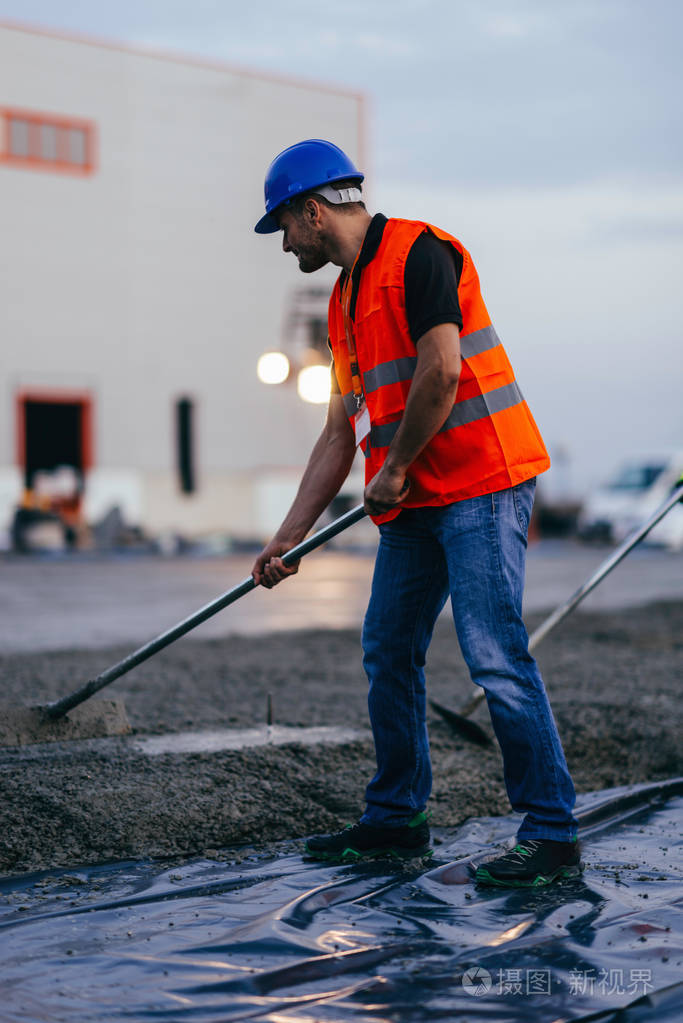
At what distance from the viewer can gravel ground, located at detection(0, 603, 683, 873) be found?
355cm

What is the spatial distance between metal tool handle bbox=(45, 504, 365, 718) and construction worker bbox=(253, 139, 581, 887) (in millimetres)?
239

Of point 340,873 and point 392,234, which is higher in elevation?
point 392,234

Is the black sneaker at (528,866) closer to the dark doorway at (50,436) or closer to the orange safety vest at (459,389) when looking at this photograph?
the orange safety vest at (459,389)

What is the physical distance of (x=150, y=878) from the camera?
3.25 metres

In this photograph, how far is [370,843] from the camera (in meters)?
3.38

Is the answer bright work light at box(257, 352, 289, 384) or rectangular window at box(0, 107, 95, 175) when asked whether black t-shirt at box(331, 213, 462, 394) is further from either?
rectangular window at box(0, 107, 95, 175)

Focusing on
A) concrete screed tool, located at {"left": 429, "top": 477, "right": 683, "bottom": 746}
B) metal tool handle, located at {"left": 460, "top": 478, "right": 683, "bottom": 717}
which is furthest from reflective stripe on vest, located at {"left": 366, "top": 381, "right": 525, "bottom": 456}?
metal tool handle, located at {"left": 460, "top": 478, "right": 683, "bottom": 717}

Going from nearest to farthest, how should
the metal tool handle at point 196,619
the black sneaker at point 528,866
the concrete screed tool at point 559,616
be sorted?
the black sneaker at point 528,866 → the metal tool handle at point 196,619 → the concrete screed tool at point 559,616

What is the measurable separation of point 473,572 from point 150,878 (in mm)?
1183

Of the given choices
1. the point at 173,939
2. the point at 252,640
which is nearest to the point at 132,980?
the point at 173,939

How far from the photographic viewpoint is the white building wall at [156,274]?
2338cm

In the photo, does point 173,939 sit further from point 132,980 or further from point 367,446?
point 367,446

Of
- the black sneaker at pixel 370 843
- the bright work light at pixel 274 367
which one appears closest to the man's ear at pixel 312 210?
the black sneaker at pixel 370 843

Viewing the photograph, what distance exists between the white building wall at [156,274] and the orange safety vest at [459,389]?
67.3 ft
